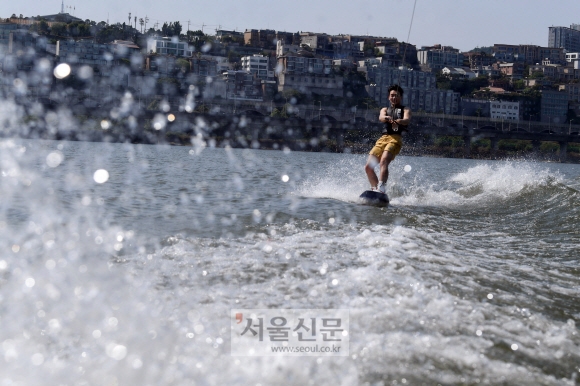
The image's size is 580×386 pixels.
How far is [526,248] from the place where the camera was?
20.4 ft

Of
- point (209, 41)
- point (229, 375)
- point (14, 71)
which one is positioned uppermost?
point (209, 41)

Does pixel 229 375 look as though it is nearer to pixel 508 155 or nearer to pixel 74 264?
pixel 74 264

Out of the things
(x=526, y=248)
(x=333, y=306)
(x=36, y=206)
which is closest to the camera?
(x=333, y=306)

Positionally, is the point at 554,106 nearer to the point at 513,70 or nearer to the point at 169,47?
the point at 513,70

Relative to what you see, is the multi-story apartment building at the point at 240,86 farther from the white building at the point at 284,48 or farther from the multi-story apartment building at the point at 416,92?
the multi-story apartment building at the point at 416,92

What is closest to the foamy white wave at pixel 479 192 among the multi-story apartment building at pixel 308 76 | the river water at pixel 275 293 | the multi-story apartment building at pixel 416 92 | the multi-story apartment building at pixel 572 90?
the river water at pixel 275 293

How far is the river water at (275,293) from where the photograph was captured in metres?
3.02

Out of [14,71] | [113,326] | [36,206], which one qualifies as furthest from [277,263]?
[14,71]

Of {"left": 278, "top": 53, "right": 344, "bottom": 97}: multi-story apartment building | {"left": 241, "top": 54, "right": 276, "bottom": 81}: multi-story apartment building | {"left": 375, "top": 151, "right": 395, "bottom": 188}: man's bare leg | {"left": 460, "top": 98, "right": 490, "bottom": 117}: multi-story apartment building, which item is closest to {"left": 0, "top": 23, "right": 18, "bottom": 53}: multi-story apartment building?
{"left": 241, "top": 54, "right": 276, "bottom": 81}: multi-story apartment building

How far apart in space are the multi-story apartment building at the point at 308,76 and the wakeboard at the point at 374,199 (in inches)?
4636

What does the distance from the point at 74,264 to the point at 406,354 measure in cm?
253

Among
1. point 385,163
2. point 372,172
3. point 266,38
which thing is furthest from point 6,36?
point 385,163

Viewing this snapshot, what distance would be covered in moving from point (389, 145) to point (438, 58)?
16834cm

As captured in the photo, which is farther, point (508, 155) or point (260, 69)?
point (260, 69)
